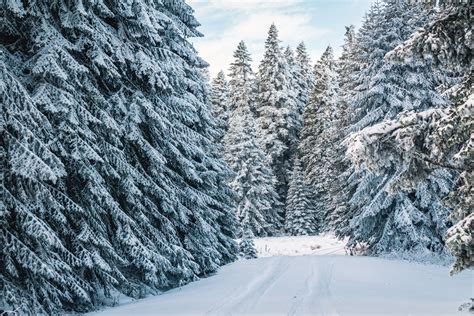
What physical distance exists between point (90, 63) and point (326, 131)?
33873 mm

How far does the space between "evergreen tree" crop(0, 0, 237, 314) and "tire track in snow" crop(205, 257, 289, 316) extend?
72.6 inches

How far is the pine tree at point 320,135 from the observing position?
41500 millimetres

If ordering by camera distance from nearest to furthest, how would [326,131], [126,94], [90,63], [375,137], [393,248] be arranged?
[375,137]
[90,63]
[126,94]
[393,248]
[326,131]

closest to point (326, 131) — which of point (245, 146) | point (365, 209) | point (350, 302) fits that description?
point (245, 146)

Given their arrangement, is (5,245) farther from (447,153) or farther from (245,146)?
(245,146)

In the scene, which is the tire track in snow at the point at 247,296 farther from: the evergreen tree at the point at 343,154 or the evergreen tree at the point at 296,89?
the evergreen tree at the point at 296,89

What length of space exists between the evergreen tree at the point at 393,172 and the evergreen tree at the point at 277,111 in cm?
2375

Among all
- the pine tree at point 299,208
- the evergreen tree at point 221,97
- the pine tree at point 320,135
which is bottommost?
the pine tree at point 299,208

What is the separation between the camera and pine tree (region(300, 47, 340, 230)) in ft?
136

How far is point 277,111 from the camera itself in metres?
46.7

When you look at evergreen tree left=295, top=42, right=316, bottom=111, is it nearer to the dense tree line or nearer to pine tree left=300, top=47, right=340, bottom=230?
the dense tree line

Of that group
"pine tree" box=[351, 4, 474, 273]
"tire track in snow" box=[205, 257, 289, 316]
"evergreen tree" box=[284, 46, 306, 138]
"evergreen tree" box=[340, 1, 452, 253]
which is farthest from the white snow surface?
"pine tree" box=[351, 4, 474, 273]

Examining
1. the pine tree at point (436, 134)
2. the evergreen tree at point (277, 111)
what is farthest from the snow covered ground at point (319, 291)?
the evergreen tree at point (277, 111)

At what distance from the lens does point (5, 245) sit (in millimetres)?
7641
